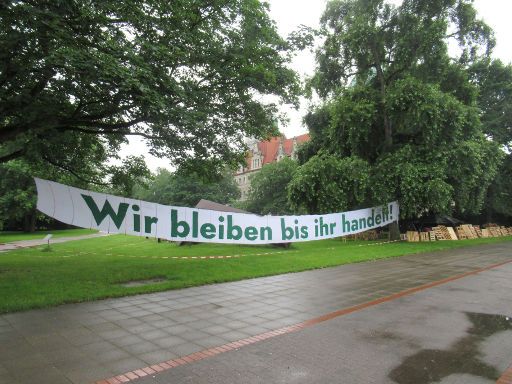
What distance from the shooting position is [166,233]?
37.9ft

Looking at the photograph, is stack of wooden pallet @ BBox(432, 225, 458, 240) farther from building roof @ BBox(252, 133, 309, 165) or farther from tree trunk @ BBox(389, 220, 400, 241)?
building roof @ BBox(252, 133, 309, 165)

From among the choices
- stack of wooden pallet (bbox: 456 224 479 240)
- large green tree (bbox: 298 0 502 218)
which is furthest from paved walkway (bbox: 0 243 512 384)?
stack of wooden pallet (bbox: 456 224 479 240)

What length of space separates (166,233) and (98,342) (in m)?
6.44

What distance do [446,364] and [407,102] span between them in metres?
20.2

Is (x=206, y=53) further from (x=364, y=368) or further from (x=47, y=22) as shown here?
(x=364, y=368)

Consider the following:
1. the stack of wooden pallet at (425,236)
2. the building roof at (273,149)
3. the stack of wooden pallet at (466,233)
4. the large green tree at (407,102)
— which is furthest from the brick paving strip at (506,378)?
the building roof at (273,149)

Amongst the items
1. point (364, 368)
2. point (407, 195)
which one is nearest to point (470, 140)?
point (407, 195)

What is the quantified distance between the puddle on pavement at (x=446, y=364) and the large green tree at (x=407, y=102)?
16.8 m

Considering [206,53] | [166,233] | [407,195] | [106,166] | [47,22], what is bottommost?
[166,233]

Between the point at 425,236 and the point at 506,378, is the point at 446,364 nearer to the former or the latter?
the point at 506,378

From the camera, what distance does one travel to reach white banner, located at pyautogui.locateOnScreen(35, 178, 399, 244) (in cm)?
930

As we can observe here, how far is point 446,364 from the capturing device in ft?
15.1

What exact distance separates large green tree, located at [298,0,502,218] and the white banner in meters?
6.03

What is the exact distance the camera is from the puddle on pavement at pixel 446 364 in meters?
4.28
